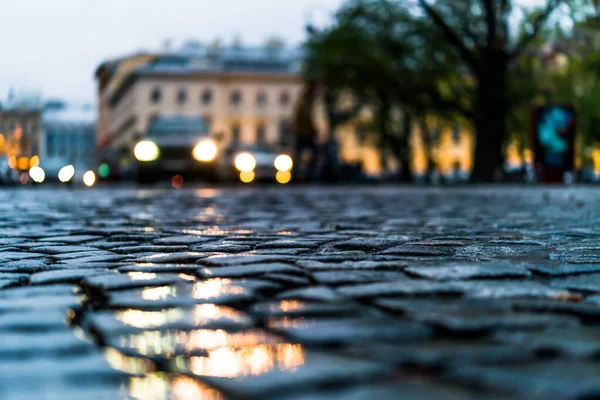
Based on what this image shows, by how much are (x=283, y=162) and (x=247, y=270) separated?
74.1 feet

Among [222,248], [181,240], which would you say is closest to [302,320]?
[222,248]

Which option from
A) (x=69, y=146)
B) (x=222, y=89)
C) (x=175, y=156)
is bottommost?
(x=175, y=156)

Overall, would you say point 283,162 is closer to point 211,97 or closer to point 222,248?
point 222,248

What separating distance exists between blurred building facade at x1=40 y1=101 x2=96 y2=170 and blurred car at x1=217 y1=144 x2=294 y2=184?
456 ft

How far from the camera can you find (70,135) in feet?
558

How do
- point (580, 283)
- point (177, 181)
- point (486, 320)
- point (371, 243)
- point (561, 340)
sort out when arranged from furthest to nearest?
point (177, 181) → point (371, 243) → point (580, 283) → point (486, 320) → point (561, 340)

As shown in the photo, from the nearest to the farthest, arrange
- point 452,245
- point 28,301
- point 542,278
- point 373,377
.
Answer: point 373,377, point 28,301, point 542,278, point 452,245

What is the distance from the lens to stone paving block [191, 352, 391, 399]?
2.06m

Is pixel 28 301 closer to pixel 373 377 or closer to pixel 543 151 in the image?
pixel 373 377

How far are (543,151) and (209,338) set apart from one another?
71.9 feet

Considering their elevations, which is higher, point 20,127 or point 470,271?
point 20,127

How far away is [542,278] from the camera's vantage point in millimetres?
3924

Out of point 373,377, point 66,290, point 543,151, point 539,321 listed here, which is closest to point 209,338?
point 373,377

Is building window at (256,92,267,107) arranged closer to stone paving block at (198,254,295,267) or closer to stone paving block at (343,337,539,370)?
stone paving block at (198,254,295,267)
